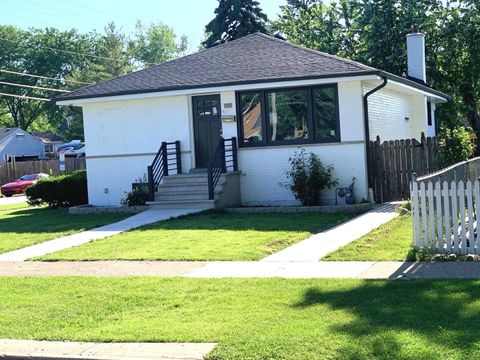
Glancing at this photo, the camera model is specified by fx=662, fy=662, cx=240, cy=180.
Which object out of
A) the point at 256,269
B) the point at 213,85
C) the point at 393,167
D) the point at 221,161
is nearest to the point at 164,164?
the point at 221,161

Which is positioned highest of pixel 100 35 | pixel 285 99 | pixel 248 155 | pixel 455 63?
pixel 100 35

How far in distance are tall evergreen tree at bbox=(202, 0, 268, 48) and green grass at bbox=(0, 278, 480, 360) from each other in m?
35.0

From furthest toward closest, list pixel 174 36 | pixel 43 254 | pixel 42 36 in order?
pixel 174 36 → pixel 42 36 → pixel 43 254

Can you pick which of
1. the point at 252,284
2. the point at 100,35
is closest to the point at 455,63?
the point at 252,284

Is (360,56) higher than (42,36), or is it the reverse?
(42,36)

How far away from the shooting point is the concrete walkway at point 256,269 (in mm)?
8758

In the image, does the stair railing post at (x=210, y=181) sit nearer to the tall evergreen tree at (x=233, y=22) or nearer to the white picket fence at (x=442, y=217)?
the white picket fence at (x=442, y=217)

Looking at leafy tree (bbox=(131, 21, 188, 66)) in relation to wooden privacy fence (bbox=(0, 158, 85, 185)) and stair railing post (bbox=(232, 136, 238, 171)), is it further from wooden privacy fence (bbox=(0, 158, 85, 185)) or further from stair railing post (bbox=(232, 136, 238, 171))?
stair railing post (bbox=(232, 136, 238, 171))

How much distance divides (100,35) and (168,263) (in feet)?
253

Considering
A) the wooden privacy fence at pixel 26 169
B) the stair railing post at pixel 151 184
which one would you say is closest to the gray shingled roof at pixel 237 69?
the stair railing post at pixel 151 184

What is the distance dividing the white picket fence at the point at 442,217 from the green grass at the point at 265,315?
1.83 m

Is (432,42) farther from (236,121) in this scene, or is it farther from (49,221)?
(49,221)

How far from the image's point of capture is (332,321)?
649 cm

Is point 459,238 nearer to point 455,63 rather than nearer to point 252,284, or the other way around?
point 252,284
